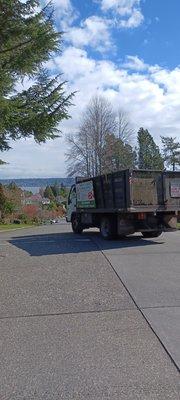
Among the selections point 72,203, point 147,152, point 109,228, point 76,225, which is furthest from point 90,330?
point 147,152

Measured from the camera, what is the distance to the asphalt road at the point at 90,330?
4.74m

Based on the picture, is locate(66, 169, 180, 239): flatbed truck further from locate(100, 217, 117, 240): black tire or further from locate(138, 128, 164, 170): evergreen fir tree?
locate(138, 128, 164, 170): evergreen fir tree

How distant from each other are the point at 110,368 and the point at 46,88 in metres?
13.2

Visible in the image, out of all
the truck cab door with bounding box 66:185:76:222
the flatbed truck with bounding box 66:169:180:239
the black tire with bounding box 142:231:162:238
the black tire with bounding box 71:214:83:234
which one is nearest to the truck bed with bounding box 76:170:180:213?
the flatbed truck with bounding box 66:169:180:239

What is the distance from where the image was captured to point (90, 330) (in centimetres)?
658

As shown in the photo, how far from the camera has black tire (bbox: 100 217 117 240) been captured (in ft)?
62.4

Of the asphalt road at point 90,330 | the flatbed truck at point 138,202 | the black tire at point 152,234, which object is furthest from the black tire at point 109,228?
the asphalt road at point 90,330

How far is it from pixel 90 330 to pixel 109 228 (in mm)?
12612

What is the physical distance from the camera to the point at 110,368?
5148mm

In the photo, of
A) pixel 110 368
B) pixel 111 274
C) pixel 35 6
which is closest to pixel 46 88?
pixel 35 6

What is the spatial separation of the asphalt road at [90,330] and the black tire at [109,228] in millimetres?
6175

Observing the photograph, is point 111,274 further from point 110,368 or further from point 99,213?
point 99,213

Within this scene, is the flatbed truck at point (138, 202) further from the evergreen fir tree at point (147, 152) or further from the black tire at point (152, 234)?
the evergreen fir tree at point (147, 152)

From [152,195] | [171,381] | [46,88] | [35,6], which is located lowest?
[171,381]
